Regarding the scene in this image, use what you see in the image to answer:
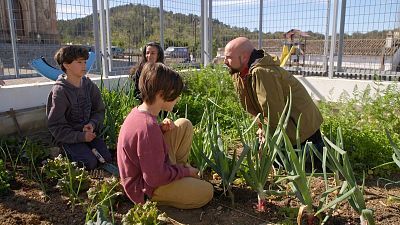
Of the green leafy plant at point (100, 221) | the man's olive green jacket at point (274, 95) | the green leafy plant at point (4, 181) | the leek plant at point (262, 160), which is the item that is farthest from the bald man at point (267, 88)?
the green leafy plant at point (4, 181)

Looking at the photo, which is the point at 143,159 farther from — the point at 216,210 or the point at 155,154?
the point at 216,210

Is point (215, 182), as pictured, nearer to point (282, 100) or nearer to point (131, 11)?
point (282, 100)

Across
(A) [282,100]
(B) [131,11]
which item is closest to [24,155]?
(A) [282,100]

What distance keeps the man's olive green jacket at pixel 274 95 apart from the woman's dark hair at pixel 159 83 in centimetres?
86

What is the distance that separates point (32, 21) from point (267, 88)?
9.46 feet

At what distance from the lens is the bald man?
273cm

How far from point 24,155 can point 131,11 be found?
2.98 metres

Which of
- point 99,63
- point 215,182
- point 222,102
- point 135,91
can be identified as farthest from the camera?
point 99,63

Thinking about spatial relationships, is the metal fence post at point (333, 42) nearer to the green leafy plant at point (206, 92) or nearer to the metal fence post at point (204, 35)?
the green leafy plant at point (206, 92)

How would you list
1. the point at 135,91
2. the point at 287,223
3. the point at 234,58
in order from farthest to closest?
the point at 135,91, the point at 234,58, the point at 287,223

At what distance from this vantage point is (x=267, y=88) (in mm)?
2719

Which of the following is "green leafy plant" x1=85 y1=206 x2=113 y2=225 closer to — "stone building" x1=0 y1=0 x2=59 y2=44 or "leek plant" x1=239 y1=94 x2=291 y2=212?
"leek plant" x1=239 y1=94 x2=291 y2=212

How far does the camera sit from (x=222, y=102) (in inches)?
169

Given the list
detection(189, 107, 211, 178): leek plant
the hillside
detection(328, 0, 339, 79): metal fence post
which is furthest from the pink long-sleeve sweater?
detection(328, 0, 339, 79): metal fence post
